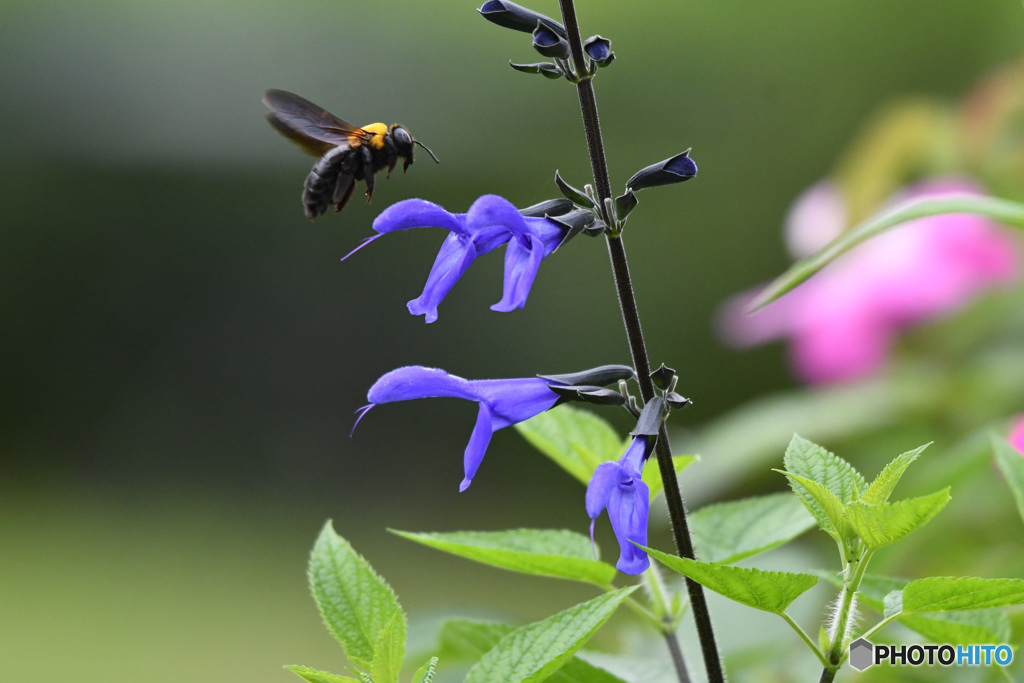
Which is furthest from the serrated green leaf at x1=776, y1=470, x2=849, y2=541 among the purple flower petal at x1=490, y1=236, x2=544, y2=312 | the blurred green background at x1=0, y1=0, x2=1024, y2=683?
the blurred green background at x1=0, y1=0, x2=1024, y2=683

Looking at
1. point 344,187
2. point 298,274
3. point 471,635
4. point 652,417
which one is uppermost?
point 298,274

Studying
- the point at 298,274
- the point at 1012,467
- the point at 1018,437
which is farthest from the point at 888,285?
the point at 298,274

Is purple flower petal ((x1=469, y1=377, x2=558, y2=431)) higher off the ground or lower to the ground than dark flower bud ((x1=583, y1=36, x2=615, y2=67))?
lower

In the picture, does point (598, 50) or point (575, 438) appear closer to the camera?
point (598, 50)

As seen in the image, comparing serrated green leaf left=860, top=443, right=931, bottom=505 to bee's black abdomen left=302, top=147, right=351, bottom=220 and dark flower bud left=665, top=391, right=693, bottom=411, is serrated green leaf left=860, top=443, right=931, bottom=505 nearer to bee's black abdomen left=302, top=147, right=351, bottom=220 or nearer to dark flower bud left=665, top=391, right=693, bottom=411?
dark flower bud left=665, top=391, right=693, bottom=411

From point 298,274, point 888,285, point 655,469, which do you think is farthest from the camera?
point 298,274

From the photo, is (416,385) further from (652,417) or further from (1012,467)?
(1012,467)

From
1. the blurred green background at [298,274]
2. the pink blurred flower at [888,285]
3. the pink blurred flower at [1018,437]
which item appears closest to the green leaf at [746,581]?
the pink blurred flower at [1018,437]
